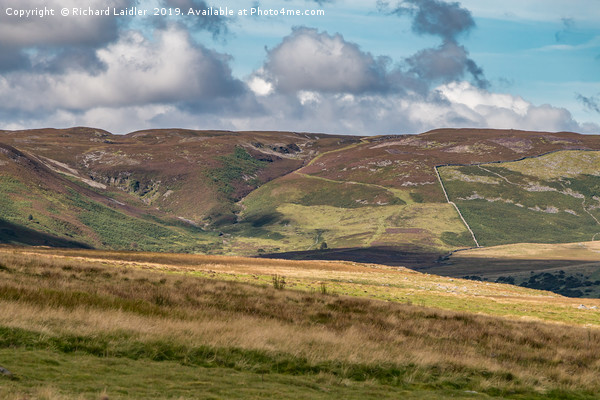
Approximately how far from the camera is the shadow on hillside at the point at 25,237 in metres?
167

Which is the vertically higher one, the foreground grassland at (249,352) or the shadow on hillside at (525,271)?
the foreground grassland at (249,352)

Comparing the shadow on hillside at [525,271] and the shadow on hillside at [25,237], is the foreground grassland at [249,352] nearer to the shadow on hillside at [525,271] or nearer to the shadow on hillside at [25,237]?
the shadow on hillside at [525,271]

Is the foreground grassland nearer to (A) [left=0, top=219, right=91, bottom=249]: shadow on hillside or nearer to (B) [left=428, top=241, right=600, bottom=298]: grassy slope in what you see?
(B) [left=428, top=241, right=600, bottom=298]: grassy slope

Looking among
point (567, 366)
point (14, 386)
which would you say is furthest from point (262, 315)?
point (14, 386)

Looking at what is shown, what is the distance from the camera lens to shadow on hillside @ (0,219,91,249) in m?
167

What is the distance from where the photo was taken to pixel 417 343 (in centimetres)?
2436

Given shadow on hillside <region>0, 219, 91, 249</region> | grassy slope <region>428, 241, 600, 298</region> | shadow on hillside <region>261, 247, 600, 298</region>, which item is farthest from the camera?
shadow on hillside <region>0, 219, 91, 249</region>

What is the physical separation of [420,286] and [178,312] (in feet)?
187

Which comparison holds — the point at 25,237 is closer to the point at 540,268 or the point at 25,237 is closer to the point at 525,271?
the point at 525,271

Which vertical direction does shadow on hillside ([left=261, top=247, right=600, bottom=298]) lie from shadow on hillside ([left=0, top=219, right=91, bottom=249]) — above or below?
below

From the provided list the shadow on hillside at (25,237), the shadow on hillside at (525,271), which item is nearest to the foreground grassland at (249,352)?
the shadow on hillside at (525,271)

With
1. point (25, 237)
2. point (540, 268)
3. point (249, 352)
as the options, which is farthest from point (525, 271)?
point (249, 352)

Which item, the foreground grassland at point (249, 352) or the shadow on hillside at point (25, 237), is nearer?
the foreground grassland at point (249, 352)

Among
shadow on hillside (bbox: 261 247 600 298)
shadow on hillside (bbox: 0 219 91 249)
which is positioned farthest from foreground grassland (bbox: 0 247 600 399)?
shadow on hillside (bbox: 0 219 91 249)
